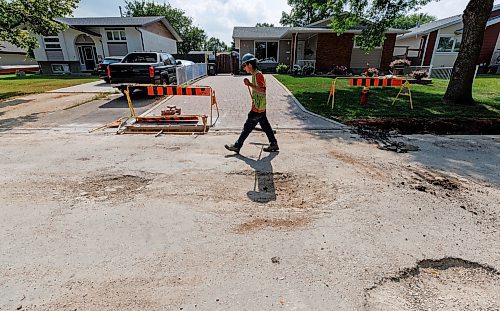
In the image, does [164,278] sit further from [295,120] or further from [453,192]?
[295,120]

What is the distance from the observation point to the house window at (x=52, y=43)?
25.0 m

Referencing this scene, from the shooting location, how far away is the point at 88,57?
86.5 ft

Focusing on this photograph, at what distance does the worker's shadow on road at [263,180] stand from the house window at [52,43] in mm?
28937

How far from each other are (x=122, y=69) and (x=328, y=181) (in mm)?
9363

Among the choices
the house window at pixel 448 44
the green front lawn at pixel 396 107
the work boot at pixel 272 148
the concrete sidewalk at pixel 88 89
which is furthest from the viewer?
the house window at pixel 448 44

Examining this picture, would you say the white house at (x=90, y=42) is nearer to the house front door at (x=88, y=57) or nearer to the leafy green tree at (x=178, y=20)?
the house front door at (x=88, y=57)

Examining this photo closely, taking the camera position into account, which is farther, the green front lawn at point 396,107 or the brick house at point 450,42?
the brick house at point 450,42

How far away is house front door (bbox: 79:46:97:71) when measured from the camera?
26.0 m

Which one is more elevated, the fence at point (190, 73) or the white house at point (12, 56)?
the white house at point (12, 56)

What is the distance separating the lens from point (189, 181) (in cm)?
404

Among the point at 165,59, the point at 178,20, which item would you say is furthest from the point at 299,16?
the point at 165,59

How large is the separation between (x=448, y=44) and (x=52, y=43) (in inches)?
1426

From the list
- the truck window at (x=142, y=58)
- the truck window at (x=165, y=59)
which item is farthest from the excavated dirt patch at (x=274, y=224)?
the truck window at (x=165, y=59)

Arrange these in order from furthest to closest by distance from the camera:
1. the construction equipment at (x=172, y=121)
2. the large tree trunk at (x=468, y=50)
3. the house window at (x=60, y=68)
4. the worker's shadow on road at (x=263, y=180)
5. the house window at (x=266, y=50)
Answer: the house window at (x=266, y=50), the house window at (x=60, y=68), the large tree trunk at (x=468, y=50), the construction equipment at (x=172, y=121), the worker's shadow on road at (x=263, y=180)
